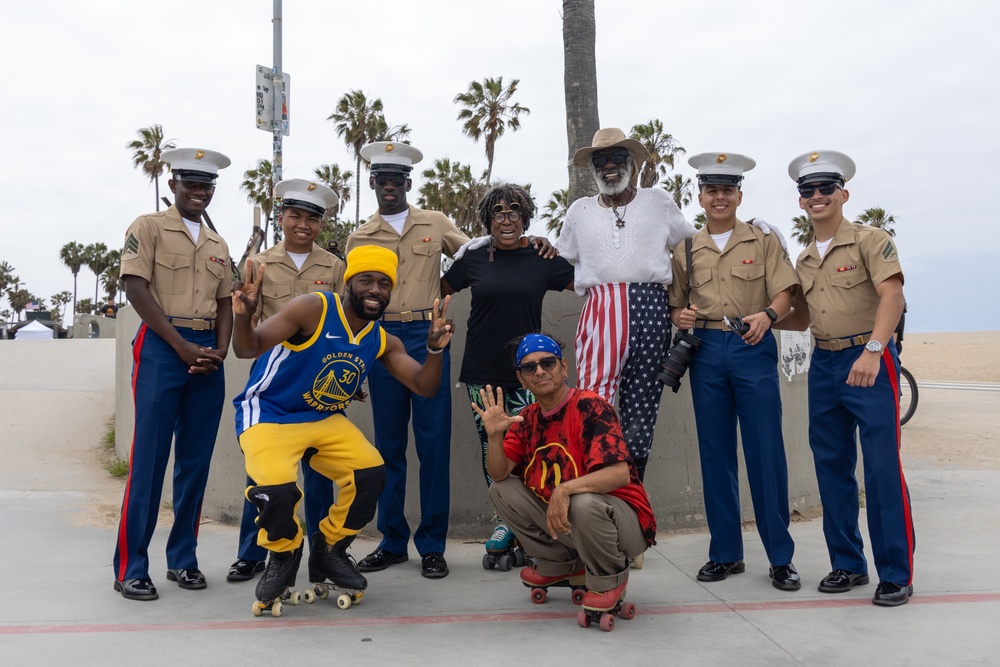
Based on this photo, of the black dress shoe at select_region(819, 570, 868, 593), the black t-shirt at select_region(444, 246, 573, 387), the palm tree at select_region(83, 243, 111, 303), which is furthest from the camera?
the palm tree at select_region(83, 243, 111, 303)

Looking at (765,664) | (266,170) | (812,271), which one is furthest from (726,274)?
(266,170)

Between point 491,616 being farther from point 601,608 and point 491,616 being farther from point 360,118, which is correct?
point 360,118

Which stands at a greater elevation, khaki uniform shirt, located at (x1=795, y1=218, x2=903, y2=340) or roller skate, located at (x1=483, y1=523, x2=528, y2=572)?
khaki uniform shirt, located at (x1=795, y1=218, x2=903, y2=340)

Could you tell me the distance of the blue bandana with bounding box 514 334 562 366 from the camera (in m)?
3.88

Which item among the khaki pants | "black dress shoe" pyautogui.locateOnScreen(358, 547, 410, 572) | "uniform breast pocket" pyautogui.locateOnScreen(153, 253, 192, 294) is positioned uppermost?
"uniform breast pocket" pyautogui.locateOnScreen(153, 253, 192, 294)

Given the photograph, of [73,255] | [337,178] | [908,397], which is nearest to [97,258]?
[73,255]

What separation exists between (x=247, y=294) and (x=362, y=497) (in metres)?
1.11

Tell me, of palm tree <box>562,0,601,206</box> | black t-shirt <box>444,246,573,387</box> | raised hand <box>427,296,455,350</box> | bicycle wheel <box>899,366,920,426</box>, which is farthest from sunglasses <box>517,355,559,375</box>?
bicycle wheel <box>899,366,920,426</box>

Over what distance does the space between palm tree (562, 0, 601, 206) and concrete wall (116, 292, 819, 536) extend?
2.08 metres

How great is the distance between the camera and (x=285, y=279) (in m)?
4.81

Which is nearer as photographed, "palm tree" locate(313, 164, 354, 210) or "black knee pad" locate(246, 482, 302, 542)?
"black knee pad" locate(246, 482, 302, 542)

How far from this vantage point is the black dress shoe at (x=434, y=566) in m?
4.65

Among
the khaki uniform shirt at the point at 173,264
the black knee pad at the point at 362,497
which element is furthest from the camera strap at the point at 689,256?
the khaki uniform shirt at the point at 173,264

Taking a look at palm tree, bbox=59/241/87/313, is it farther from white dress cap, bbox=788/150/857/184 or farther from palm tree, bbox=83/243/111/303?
white dress cap, bbox=788/150/857/184
